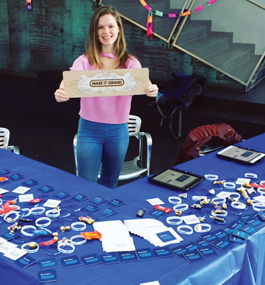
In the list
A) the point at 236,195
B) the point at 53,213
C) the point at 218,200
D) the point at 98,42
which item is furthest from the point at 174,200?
the point at 98,42

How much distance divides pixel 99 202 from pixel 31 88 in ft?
19.0

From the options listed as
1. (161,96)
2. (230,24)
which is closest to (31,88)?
(161,96)

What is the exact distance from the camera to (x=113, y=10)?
2.77 m

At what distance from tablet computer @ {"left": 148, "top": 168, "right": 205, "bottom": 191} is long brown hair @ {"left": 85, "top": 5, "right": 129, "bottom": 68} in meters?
0.80

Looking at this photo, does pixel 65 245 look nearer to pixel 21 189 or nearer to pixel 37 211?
pixel 37 211

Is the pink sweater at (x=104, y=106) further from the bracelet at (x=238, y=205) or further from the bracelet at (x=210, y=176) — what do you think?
the bracelet at (x=238, y=205)

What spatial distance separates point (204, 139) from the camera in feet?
11.6

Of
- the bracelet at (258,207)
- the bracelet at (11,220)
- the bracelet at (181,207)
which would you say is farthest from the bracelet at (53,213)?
the bracelet at (258,207)

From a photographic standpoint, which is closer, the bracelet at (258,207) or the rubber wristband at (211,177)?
the bracelet at (258,207)

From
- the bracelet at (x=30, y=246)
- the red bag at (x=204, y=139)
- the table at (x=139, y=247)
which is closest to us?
the table at (x=139, y=247)

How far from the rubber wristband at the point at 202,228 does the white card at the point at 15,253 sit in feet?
2.49

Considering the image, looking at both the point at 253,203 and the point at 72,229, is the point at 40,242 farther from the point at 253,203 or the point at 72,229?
the point at 253,203

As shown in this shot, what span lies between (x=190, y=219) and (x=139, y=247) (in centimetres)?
35

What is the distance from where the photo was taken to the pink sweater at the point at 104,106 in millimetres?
2881
